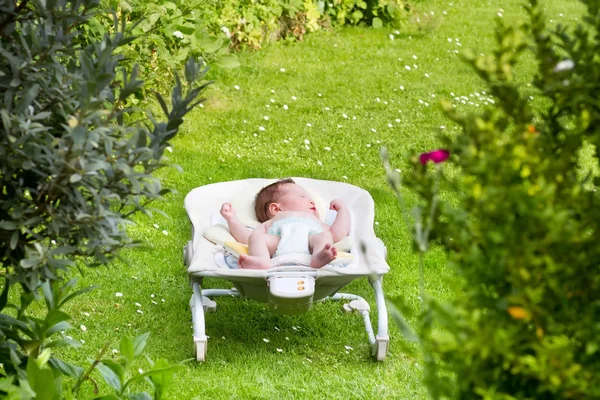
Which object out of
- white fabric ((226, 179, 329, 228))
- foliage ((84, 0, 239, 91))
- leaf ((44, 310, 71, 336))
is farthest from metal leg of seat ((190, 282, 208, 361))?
foliage ((84, 0, 239, 91))

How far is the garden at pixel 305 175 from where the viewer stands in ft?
5.08

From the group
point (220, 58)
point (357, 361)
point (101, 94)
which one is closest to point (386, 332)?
point (357, 361)

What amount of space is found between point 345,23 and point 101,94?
7.32 m

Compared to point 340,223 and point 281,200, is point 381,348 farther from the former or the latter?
point 281,200

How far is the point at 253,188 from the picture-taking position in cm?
473

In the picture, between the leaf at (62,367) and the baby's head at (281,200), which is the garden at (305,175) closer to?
the leaf at (62,367)

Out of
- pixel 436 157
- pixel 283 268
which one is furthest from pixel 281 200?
pixel 436 157

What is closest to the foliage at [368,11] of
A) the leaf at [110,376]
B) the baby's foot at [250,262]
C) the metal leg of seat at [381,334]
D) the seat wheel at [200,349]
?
the baby's foot at [250,262]

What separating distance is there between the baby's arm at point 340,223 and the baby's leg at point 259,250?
28cm

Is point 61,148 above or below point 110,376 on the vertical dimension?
above

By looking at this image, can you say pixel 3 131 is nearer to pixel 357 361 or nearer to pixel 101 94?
pixel 101 94

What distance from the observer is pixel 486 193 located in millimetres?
1534

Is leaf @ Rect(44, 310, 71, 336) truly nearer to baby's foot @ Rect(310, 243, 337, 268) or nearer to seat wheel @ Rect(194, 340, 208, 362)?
seat wheel @ Rect(194, 340, 208, 362)

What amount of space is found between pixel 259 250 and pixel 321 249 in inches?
11.2
